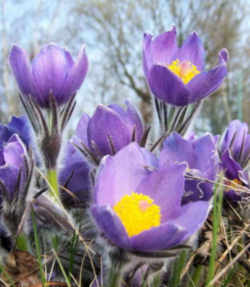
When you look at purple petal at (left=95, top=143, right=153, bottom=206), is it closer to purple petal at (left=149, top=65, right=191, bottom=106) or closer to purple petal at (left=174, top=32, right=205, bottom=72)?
purple petal at (left=149, top=65, right=191, bottom=106)

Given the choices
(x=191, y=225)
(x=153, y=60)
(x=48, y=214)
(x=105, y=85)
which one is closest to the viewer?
(x=191, y=225)

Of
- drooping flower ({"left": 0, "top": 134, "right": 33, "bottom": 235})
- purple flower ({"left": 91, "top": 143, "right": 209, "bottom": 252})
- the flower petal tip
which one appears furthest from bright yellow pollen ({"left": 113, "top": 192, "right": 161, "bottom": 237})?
the flower petal tip

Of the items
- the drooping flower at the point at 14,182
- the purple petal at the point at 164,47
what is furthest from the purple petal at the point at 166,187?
the purple petal at the point at 164,47

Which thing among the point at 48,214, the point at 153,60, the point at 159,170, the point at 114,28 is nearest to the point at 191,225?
the point at 159,170

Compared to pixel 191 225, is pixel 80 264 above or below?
below

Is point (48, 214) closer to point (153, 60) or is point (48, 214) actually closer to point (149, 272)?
point (149, 272)

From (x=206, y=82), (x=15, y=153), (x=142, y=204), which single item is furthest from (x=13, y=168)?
(x=206, y=82)

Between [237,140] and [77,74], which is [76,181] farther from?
[237,140]

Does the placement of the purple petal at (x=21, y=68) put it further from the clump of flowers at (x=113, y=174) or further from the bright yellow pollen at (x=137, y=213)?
the bright yellow pollen at (x=137, y=213)
